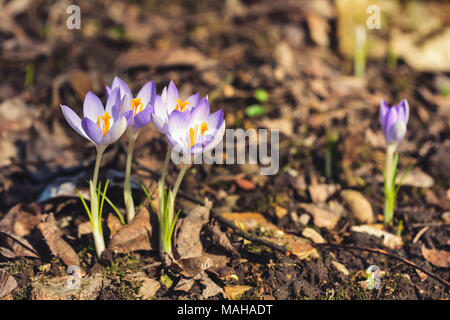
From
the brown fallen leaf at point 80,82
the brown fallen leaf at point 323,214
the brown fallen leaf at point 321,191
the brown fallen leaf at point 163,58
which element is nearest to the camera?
the brown fallen leaf at point 323,214

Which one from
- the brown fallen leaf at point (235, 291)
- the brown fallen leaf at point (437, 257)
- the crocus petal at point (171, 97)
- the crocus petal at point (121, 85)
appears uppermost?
the crocus petal at point (121, 85)

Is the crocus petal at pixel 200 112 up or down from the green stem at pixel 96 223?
up

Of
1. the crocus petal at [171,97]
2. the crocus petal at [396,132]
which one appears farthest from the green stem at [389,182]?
the crocus petal at [171,97]

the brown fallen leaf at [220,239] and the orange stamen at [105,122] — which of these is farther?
the brown fallen leaf at [220,239]

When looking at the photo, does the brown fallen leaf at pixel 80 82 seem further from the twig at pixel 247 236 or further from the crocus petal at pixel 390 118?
the crocus petal at pixel 390 118

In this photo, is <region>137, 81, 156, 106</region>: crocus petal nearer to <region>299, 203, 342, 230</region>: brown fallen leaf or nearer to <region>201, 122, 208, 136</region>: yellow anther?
<region>201, 122, 208, 136</region>: yellow anther

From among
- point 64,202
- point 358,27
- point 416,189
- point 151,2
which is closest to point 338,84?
point 358,27

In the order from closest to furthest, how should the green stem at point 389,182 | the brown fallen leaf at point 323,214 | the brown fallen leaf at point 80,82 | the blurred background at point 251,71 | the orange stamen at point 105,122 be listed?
the orange stamen at point 105,122 < the green stem at point 389,182 < the brown fallen leaf at point 323,214 < the blurred background at point 251,71 < the brown fallen leaf at point 80,82
